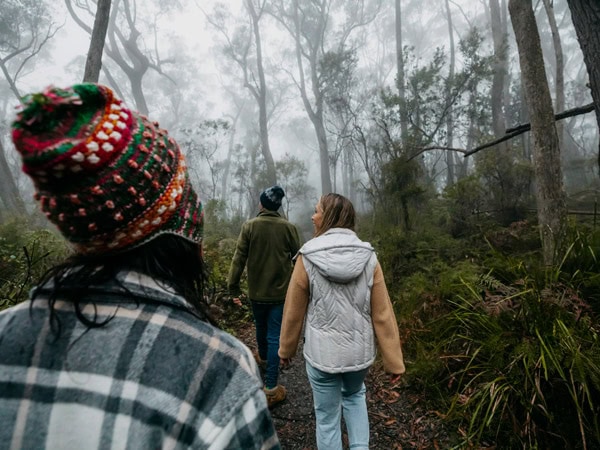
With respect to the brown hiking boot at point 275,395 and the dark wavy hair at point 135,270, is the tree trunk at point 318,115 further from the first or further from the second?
the dark wavy hair at point 135,270

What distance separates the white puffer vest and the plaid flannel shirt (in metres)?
1.27

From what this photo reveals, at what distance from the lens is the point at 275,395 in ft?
9.86

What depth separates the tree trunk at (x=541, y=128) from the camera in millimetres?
3836

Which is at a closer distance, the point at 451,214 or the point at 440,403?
the point at 440,403

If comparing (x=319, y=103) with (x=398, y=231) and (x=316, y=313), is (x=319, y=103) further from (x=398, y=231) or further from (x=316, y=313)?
(x=316, y=313)

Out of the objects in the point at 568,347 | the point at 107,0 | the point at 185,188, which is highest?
the point at 107,0

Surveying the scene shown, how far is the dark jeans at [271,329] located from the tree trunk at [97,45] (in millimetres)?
6161

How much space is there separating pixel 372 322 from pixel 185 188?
1.66 meters

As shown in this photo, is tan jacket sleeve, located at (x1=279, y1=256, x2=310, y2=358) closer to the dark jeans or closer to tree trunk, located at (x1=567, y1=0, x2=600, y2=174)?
the dark jeans

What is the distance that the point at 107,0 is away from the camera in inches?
249

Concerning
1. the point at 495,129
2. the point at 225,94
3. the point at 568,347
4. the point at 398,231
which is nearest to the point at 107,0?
the point at 398,231

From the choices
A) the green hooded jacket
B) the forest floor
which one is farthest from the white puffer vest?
the forest floor

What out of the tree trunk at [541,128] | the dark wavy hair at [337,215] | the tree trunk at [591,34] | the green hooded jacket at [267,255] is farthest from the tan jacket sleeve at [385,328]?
the tree trunk at [541,128]

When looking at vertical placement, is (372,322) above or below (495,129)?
below
